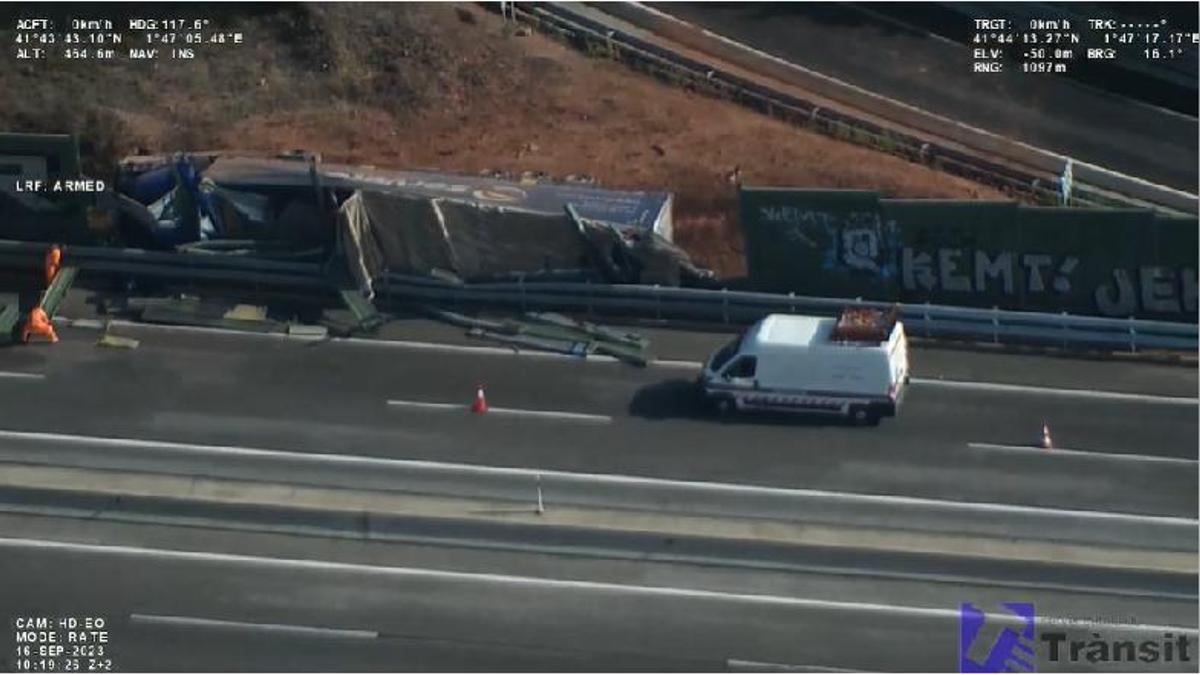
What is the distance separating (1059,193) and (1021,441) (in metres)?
11.6

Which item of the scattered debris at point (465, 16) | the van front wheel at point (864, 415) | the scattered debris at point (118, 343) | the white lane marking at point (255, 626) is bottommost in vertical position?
the white lane marking at point (255, 626)

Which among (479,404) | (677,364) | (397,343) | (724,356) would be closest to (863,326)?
(724,356)

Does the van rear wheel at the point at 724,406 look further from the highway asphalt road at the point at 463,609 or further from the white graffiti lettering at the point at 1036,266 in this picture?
the white graffiti lettering at the point at 1036,266

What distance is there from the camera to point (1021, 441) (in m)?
32.1

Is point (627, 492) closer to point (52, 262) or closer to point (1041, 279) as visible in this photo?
point (1041, 279)

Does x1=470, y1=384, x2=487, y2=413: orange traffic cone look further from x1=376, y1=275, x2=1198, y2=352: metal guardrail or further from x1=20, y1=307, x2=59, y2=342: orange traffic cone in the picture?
x1=20, y1=307, x2=59, y2=342: orange traffic cone

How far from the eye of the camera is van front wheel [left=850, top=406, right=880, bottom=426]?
3244 cm

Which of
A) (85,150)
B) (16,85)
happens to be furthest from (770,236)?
(16,85)

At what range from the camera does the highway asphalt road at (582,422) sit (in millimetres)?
30891

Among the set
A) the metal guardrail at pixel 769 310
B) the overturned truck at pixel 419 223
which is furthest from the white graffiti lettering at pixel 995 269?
the overturned truck at pixel 419 223

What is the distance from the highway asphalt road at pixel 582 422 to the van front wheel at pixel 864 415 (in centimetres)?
26

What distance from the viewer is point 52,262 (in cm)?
3741

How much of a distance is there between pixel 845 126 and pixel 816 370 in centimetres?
1335

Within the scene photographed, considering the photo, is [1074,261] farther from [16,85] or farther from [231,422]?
[16,85]
